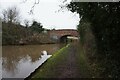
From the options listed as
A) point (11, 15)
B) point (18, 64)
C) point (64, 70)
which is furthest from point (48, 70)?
point (11, 15)

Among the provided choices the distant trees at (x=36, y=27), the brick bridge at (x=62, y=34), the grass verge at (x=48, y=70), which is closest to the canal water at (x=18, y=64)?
the grass verge at (x=48, y=70)

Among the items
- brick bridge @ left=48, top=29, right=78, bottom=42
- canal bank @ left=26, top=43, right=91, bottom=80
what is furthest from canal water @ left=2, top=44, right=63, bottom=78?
brick bridge @ left=48, top=29, right=78, bottom=42

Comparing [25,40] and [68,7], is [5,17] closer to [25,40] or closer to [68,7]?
[25,40]

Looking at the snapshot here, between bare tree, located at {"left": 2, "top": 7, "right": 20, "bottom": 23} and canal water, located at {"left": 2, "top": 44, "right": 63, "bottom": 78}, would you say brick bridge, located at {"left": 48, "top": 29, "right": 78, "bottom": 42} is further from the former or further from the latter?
canal water, located at {"left": 2, "top": 44, "right": 63, "bottom": 78}

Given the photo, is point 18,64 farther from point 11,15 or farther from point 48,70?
point 11,15

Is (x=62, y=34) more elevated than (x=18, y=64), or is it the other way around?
(x=18, y=64)

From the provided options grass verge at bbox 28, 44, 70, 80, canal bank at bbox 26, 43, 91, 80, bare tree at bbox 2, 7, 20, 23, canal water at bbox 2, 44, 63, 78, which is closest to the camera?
canal bank at bbox 26, 43, 91, 80

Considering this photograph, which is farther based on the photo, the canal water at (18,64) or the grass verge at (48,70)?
the canal water at (18,64)

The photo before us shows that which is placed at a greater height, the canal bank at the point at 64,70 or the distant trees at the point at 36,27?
the canal bank at the point at 64,70

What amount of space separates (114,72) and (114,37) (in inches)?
44.0

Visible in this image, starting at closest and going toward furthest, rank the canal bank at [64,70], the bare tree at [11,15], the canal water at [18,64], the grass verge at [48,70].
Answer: the canal bank at [64,70] → the grass verge at [48,70] → the canal water at [18,64] → the bare tree at [11,15]

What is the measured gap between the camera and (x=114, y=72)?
25.6 feet

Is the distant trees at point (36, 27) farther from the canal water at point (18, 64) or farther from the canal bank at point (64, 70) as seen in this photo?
the canal bank at point (64, 70)

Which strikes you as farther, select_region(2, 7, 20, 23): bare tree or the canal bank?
select_region(2, 7, 20, 23): bare tree
